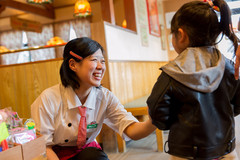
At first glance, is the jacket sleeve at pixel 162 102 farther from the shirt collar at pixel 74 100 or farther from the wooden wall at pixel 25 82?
the wooden wall at pixel 25 82

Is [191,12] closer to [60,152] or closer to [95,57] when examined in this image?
[95,57]

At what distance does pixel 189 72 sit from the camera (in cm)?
89

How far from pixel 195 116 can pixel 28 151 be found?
2.01 ft

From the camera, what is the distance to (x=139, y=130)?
1.29m

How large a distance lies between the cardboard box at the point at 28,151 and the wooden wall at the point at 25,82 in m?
1.89

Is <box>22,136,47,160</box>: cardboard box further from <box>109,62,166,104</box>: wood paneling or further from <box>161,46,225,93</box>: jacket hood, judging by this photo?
<box>109,62,166,104</box>: wood paneling

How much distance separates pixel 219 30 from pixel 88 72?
2.32 ft

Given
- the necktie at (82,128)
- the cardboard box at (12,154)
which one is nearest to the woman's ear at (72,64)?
the necktie at (82,128)

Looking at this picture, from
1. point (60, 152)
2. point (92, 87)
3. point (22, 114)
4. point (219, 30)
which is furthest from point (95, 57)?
point (22, 114)

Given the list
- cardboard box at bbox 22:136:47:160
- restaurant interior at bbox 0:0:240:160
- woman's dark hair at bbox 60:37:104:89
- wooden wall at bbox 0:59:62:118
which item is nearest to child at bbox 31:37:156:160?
woman's dark hair at bbox 60:37:104:89

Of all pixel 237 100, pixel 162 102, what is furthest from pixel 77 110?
pixel 237 100

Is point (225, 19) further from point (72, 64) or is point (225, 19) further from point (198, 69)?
point (72, 64)

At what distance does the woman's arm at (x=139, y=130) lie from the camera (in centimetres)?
122

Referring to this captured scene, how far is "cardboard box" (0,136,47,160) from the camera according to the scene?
853 millimetres
